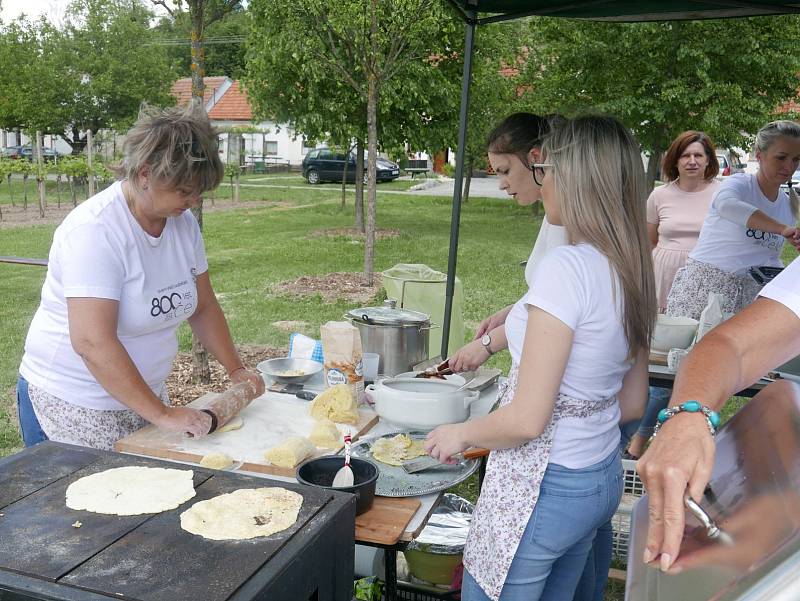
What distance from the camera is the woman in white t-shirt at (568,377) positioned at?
65.7 inches

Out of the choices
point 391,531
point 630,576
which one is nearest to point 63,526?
Result: point 391,531

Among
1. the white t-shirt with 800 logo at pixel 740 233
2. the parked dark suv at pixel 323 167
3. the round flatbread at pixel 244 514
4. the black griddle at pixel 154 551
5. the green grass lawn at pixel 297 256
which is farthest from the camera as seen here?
the parked dark suv at pixel 323 167

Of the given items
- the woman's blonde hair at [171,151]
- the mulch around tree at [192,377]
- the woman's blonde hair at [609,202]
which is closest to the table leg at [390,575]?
the woman's blonde hair at [609,202]

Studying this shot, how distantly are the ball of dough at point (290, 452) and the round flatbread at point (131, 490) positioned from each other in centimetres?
30

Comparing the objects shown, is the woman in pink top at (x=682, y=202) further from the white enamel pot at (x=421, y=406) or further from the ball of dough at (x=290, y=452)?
the ball of dough at (x=290, y=452)

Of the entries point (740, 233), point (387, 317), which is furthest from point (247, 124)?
point (387, 317)

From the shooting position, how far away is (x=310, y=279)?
9.14 meters

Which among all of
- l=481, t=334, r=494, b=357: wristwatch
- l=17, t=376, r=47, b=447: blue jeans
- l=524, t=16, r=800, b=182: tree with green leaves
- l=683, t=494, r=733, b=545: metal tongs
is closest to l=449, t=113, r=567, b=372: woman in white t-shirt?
l=481, t=334, r=494, b=357: wristwatch

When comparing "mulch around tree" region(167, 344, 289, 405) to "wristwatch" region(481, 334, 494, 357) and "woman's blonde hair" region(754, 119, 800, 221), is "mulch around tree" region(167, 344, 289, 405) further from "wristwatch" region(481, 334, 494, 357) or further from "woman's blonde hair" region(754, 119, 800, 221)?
"woman's blonde hair" region(754, 119, 800, 221)

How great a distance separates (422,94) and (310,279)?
138 inches

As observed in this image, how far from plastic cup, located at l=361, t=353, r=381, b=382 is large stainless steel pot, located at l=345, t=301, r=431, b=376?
0.09 meters

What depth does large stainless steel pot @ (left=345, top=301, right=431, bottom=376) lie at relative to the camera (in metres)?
2.80

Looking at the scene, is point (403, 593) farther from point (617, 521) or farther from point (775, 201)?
point (775, 201)

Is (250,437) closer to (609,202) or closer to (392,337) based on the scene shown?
(392,337)
